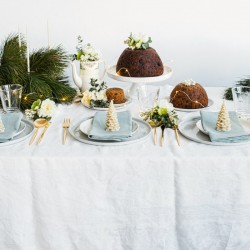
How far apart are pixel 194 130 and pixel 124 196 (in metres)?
0.28

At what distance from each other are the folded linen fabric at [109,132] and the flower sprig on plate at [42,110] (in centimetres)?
14

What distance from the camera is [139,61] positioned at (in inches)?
57.2

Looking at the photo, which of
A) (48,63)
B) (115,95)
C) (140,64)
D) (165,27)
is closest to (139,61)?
(140,64)

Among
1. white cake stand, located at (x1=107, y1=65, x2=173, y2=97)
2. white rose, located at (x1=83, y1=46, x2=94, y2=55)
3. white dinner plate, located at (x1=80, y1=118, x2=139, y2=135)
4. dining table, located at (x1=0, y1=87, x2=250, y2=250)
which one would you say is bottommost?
dining table, located at (x1=0, y1=87, x2=250, y2=250)

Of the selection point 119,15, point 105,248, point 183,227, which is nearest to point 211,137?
point 183,227

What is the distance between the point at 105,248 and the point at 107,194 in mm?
150

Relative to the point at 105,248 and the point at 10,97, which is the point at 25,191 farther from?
the point at 10,97

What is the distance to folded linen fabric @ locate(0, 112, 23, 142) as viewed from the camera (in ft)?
3.38

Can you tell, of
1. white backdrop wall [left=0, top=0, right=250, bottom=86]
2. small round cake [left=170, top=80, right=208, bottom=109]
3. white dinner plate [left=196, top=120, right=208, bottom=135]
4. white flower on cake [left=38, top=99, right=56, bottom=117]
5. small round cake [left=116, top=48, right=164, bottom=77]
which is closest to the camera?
white dinner plate [left=196, top=120, right=208, bottom=135]

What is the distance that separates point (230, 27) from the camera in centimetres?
243

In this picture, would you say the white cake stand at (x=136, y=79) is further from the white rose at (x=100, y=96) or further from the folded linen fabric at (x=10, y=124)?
the folded linen fabric at (x=10, y=124)

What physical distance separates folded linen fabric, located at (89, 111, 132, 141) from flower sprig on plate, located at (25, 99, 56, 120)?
0.47 ft

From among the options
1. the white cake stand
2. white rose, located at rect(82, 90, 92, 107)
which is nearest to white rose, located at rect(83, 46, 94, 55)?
the white cake stand

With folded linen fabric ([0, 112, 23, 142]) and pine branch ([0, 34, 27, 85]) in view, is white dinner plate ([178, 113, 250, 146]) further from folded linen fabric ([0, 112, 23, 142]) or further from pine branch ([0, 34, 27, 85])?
pine branch ([0, 34, 27, 85])
